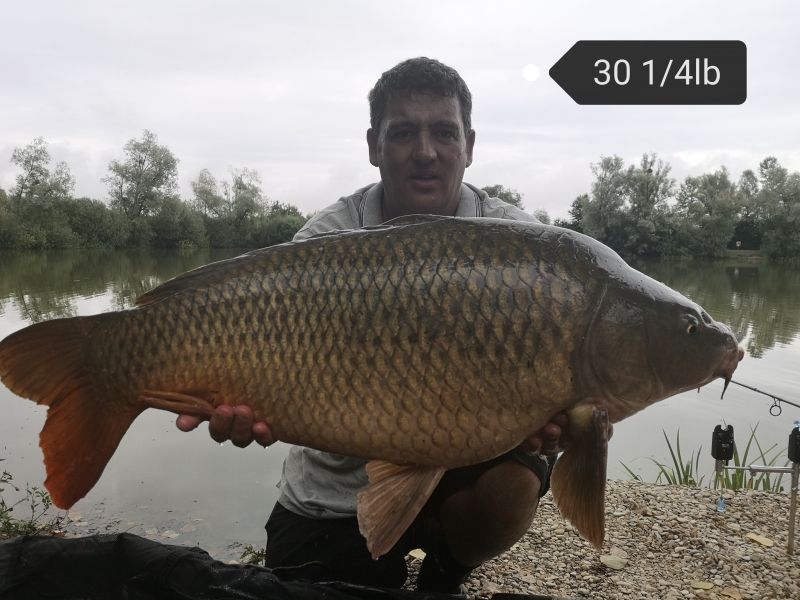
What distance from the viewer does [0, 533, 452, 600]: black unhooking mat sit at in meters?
1.31

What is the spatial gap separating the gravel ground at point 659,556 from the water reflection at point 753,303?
488 cm

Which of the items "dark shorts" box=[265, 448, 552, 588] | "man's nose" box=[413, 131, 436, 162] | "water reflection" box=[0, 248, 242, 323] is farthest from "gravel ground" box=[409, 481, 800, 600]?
"water reflection" box=[0, 248, 242, 323]

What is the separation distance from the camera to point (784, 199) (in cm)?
2550

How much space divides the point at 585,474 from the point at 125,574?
Answer: 109cm

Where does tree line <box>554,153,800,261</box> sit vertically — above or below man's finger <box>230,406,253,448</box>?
above

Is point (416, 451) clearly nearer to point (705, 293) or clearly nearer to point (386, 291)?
point (386, 291)

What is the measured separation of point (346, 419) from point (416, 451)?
15 centimetres

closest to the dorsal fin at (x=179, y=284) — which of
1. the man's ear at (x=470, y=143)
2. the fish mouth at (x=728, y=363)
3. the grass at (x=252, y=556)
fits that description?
the fish mouth at (x=728, y=363)

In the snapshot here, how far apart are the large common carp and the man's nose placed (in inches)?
29.8

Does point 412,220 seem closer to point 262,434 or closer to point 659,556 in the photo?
point 262,434

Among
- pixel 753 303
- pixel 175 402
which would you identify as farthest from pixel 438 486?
pixel 753 303

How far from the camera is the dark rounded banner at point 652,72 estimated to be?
4543mm

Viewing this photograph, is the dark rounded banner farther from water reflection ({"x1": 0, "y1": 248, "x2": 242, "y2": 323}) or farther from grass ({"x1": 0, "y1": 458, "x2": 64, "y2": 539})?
water reflection ({"x1": 0, "y1": 248, "x2": 242, "y2": 323})

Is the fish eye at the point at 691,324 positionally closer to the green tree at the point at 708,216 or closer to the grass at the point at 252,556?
the grass at the point at 252,556
